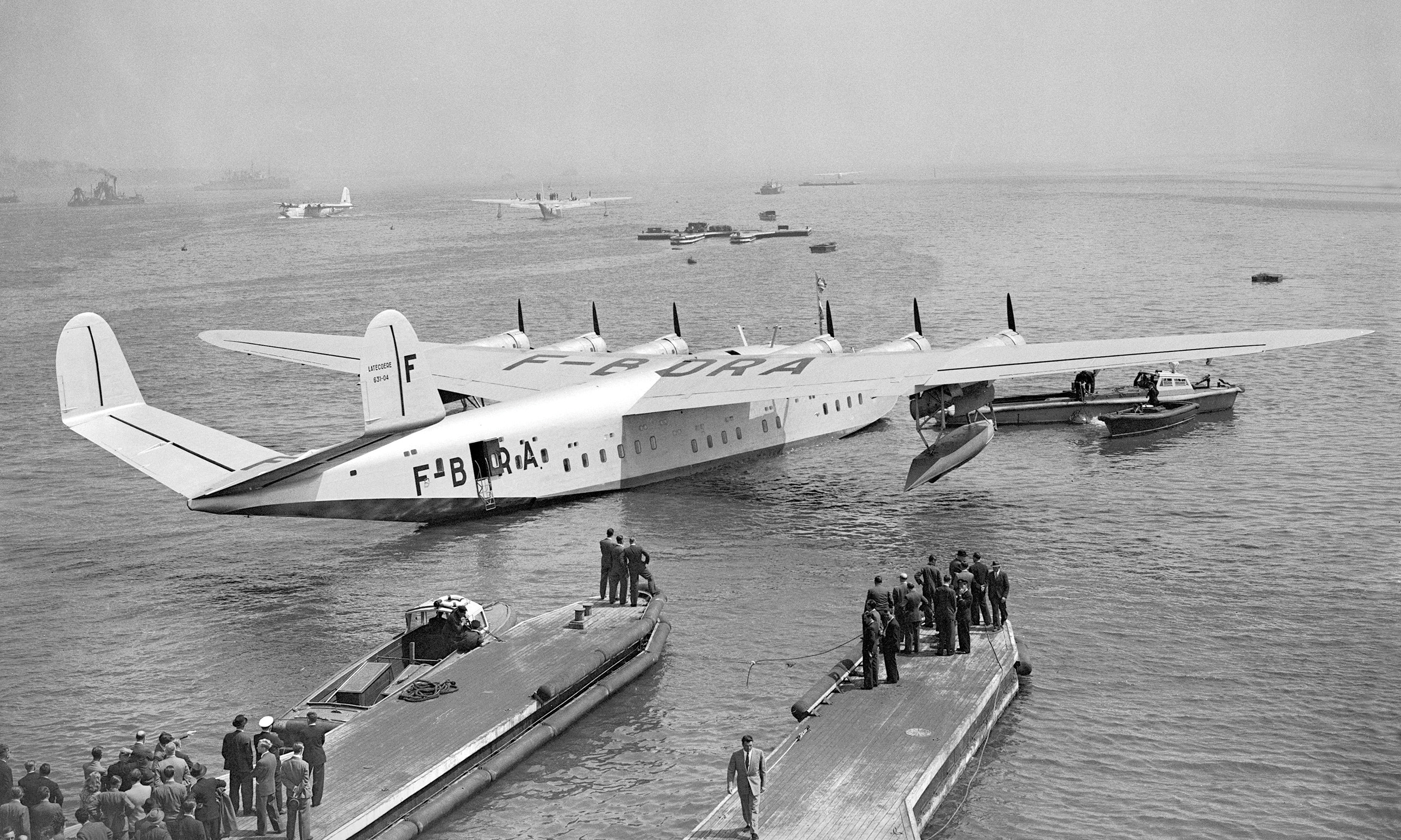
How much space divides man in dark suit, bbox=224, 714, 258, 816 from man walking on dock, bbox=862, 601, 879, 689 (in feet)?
36.9

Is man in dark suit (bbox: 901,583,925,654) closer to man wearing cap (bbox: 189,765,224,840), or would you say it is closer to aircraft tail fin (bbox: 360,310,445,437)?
man wearing cap (bbox: 189,765,224,840)

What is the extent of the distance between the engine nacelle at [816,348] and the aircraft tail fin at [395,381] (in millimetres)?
17064

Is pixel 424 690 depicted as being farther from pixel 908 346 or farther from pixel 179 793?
pixel 908 346

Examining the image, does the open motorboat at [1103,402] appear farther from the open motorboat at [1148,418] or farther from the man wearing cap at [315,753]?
the man wearing cap at [315,753]

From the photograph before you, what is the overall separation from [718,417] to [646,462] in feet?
11.7

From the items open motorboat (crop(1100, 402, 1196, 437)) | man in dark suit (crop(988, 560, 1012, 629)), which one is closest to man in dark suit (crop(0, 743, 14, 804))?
man in dark suit (crop(988, 560, 1012, 629))

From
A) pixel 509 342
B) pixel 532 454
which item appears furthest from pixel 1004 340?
pixel 509 342

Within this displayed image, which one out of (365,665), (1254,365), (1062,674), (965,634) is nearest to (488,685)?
(365,665)

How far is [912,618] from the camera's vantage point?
1026 inches

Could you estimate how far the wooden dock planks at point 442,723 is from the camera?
2020 cm

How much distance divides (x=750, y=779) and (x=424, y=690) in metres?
8.33

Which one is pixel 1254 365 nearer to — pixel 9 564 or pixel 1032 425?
pixel 1032 425

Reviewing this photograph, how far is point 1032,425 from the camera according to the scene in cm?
5141

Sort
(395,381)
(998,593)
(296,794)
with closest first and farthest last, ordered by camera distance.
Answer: (296,794), (998,593), (395,381)
